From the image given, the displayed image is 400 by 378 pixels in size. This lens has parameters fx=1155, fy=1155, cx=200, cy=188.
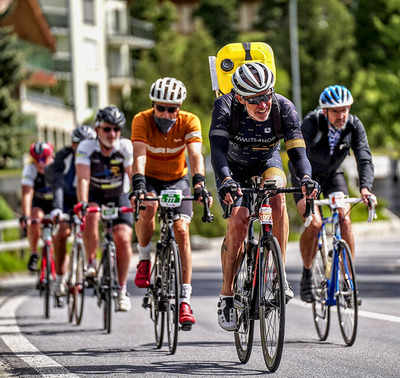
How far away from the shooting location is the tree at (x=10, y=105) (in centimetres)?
4247

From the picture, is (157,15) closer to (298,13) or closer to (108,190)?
(298,13)

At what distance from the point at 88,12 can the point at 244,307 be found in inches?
2539

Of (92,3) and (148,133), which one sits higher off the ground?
(92,3)

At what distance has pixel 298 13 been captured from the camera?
71.0 metres

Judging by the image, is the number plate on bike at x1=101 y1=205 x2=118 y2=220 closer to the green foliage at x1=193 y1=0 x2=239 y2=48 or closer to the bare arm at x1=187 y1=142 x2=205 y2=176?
the bare arm at x1=187 y1=142 x2=205 y2=176

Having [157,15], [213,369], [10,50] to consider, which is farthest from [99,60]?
[213,369]

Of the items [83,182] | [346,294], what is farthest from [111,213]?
[346,294]

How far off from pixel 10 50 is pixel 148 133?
110ft

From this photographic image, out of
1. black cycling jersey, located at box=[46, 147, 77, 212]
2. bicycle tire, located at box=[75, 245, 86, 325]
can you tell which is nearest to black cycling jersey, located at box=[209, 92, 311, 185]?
bicycle tire, located at box=[75, 245, 86, 325]

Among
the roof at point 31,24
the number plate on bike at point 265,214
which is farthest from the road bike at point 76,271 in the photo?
the roof at point 31,24

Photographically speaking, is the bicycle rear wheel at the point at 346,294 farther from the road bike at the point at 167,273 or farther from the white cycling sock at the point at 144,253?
the white cycling sock at the point at 144,253

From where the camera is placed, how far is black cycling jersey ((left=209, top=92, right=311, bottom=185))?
866cm

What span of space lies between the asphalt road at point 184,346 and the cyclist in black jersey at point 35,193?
100 centimetres

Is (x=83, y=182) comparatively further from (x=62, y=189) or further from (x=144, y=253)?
(x=62, y=189)
